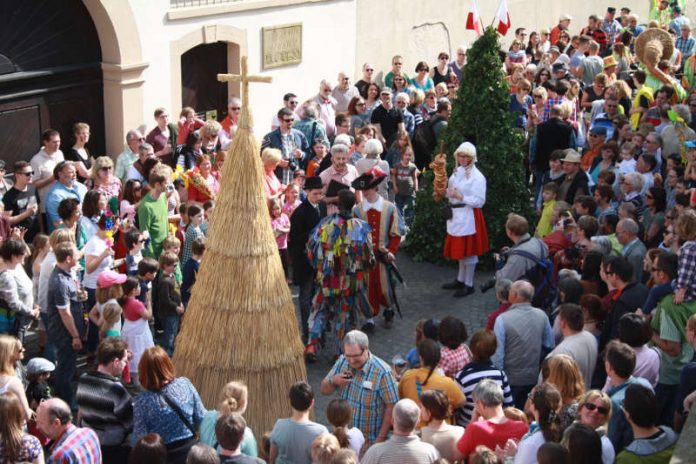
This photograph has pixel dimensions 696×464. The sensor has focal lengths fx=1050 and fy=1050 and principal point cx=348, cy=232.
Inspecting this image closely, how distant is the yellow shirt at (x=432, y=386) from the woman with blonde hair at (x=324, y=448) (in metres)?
1.11

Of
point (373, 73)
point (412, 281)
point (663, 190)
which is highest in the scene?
point (373, 73)

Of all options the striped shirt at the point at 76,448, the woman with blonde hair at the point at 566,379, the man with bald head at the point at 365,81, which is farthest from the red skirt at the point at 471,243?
the striped shirt at the point at 76,448

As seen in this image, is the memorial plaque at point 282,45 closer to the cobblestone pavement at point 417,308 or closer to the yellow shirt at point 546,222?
the cobblestone pavement at point 417,308

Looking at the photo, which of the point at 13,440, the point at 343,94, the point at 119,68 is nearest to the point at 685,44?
the point at 343,94

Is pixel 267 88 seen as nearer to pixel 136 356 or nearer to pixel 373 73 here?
pixel 373 73

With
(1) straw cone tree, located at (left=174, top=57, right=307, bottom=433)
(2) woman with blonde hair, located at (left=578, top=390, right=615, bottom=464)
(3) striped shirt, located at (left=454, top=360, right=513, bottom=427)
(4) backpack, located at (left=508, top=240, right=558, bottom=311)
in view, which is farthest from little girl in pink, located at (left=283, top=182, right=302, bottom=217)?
(2) woman with blonde hair, located at (left=578, top=390, right=615, bottom=464)

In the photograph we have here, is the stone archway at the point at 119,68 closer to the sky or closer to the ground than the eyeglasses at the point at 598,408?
closer to the sky

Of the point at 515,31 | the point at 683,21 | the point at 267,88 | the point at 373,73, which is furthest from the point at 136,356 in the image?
the point at 683,21

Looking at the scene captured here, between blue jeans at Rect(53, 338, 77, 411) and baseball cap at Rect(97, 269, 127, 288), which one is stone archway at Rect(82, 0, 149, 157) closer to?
baseball cap at Rect(97, 269, 127, 288)

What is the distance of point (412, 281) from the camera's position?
1334 centimetres

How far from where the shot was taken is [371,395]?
7816 mm

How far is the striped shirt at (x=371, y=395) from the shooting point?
7.79 metres

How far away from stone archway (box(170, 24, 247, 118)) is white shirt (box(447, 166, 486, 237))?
517 centimetres

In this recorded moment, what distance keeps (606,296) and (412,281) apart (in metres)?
4.12
